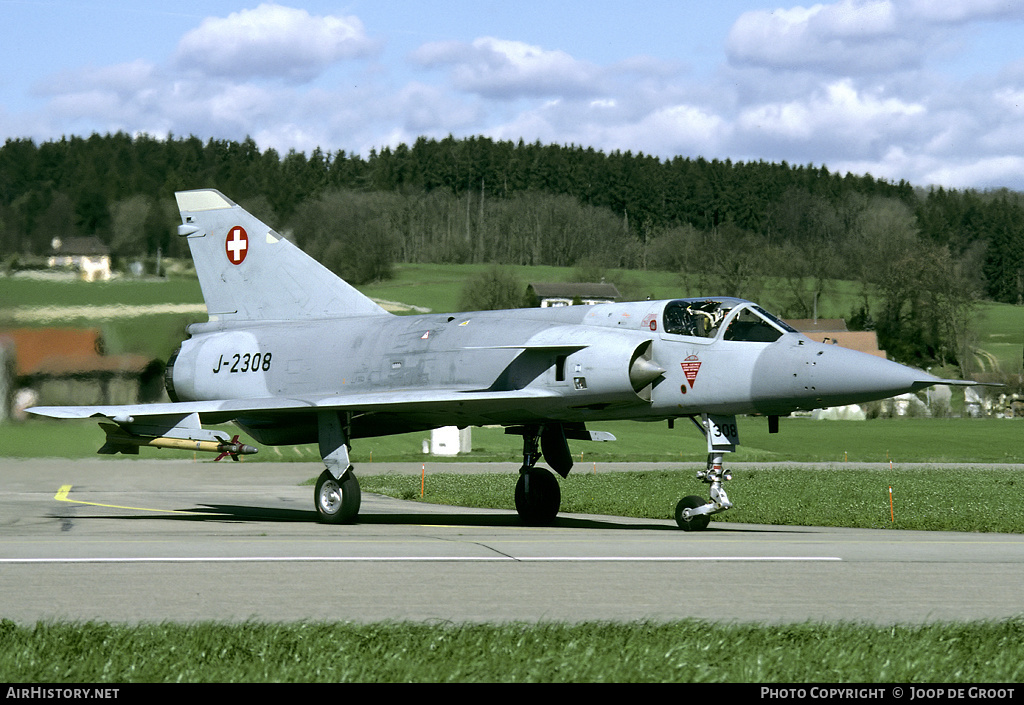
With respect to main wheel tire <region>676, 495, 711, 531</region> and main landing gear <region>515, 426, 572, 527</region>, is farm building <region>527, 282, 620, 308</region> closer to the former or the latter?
main landing gear <region>515, 426, 572, 527</region>

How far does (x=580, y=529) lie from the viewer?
16219 mm

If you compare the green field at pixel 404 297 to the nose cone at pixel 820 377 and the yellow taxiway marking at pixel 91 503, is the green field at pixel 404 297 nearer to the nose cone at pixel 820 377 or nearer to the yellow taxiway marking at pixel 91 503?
the yellow taxiway marking at pixel 91 503

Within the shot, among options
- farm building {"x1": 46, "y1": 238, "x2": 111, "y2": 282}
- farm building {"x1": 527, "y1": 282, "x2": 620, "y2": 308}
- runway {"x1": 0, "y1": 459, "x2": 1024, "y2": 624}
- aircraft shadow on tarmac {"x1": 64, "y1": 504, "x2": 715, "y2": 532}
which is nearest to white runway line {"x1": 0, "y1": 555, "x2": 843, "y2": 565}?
Result: runway {"x1": 0, "y1": 459, "x2": 1024, "y2": 624}

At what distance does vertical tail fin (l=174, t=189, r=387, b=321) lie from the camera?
19.7 m

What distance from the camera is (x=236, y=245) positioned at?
20.3 meters

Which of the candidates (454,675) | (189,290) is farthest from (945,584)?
(189,290)

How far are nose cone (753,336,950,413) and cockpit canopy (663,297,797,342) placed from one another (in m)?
0.29

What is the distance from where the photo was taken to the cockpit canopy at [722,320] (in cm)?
1534

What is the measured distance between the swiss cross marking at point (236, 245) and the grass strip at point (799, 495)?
639cm

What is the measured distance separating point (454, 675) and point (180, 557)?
19.9 ft

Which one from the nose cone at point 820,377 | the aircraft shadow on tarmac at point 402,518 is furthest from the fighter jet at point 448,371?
the aircraft shadow on tarmac at point 402,518

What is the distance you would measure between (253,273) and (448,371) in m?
4.93

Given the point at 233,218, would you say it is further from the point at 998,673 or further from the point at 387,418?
the point at 998,673
